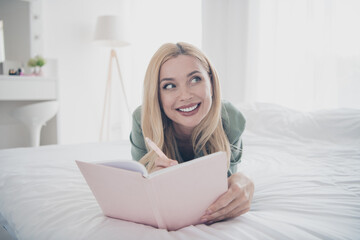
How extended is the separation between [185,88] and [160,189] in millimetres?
411

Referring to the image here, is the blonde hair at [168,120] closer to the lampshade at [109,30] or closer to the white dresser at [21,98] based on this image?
the white dresser at [21,98]

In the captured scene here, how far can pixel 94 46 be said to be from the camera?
11.6 feet

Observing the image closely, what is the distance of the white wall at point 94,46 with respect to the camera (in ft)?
10.2

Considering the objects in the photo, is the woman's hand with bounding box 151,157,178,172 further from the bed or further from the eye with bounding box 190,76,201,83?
the eye with bounding box 190,76,201,83

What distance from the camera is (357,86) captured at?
69.6 inches

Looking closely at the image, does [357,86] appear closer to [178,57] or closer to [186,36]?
[178,57]

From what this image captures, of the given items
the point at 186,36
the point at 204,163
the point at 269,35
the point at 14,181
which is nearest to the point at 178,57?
the point at 204,163

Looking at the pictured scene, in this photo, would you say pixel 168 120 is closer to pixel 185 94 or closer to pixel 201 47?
pixel 185 94

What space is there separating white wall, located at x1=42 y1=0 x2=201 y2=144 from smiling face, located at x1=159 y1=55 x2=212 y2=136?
2.19 metres

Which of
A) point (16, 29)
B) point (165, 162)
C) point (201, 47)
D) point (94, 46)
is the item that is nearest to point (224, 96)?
point (201, 47)

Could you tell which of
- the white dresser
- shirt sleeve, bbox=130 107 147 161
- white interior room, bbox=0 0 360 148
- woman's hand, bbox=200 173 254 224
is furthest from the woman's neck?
the white dresser

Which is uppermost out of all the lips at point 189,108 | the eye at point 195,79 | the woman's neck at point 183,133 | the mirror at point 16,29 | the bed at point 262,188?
the mirror at point 16,29

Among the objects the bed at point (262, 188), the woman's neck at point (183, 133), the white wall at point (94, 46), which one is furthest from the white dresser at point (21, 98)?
the woman's neck at point (183, 133)

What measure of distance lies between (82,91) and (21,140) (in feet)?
2.96
